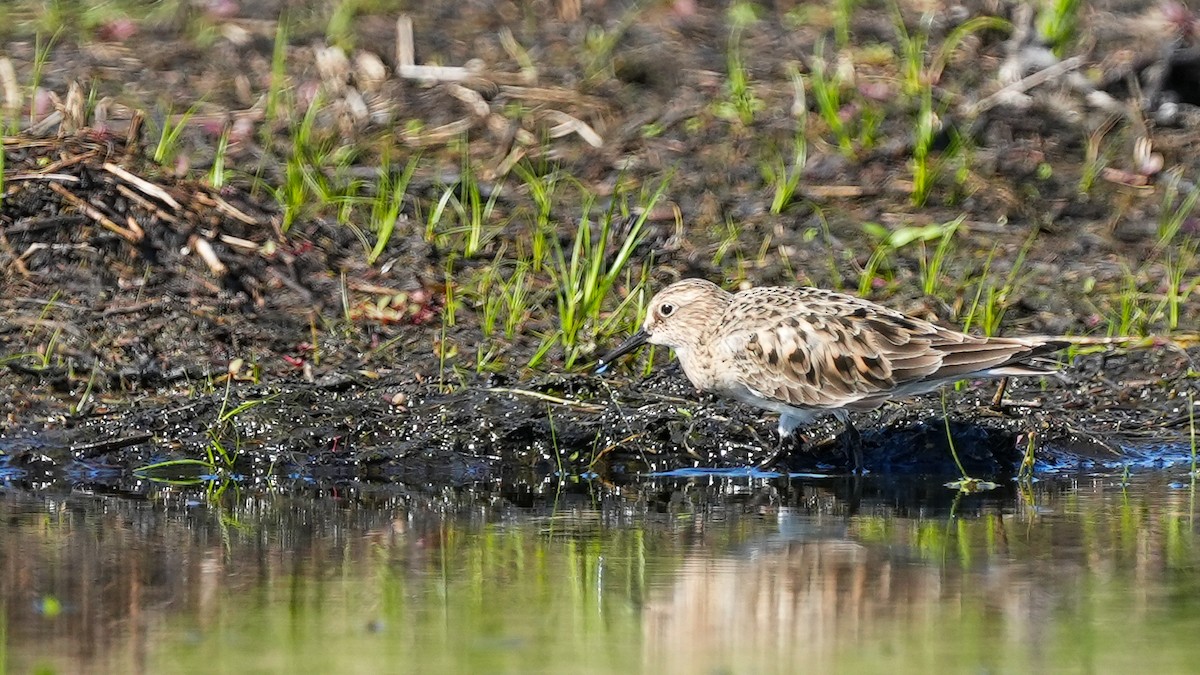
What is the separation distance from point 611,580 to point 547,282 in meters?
4.20

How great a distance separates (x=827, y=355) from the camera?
852 centimetres

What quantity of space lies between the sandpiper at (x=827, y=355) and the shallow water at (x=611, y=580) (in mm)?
587

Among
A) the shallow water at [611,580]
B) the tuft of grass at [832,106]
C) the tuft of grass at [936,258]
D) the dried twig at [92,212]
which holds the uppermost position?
the tuft of grass at [832,106]

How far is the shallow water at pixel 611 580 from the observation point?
5301 mm

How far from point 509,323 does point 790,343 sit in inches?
64.7

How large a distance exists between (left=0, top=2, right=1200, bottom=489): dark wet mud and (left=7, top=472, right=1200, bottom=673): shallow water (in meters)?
0.57

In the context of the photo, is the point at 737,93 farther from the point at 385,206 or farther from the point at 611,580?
the point at 611,580

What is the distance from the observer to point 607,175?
1152 cm

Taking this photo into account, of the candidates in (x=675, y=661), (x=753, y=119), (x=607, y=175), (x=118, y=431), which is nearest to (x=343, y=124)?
(x=607, y=175)

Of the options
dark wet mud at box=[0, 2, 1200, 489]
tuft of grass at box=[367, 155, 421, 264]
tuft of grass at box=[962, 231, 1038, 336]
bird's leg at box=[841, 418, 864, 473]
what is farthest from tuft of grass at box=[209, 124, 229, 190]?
tuft of grass at box=[962, 231, 1038, 336]

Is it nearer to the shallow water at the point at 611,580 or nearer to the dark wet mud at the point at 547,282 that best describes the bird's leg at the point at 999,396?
the dark wet mud at the point at 547,282

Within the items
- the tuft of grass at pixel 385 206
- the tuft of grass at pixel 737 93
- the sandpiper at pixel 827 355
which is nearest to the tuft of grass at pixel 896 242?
the sandpiper at pixel 827 355

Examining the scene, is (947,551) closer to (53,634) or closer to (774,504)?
(774,504)

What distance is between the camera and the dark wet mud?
859cm
